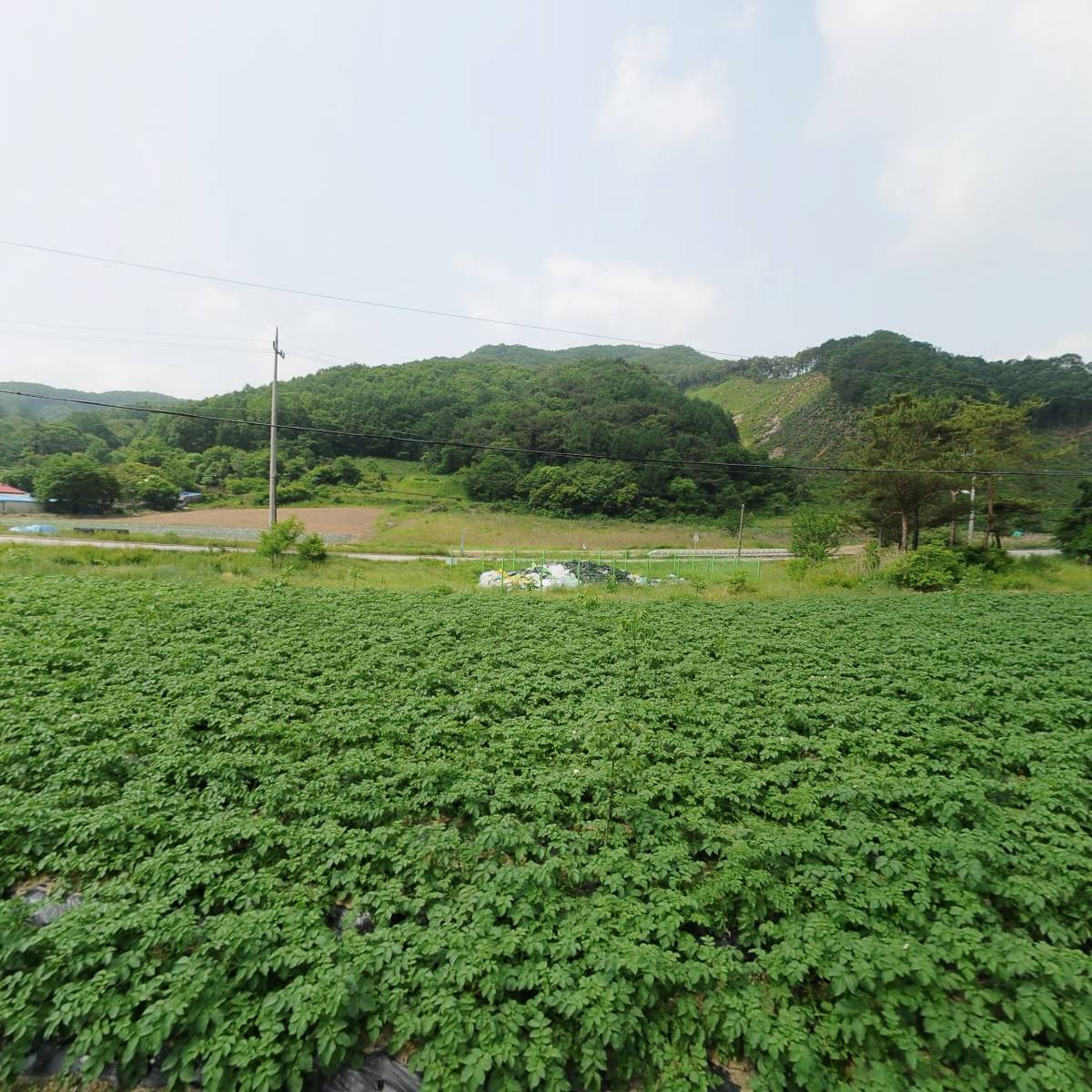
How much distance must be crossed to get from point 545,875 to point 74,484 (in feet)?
153

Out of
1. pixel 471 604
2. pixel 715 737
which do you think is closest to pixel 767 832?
pixel 715 737

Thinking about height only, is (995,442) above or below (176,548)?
A: above

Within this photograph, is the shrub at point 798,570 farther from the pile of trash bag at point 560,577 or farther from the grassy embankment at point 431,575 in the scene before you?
the pile of trash bag at point 560,577

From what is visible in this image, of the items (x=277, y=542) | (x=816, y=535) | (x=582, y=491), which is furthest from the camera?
(x=582, y=491)

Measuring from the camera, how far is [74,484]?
3809 cm

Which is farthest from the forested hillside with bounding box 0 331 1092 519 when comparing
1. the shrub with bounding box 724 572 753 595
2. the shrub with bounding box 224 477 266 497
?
the shrub with bounding box 724 572 753 595

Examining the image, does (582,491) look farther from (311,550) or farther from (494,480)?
(311,550)

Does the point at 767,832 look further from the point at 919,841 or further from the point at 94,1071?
the point at 94,1071

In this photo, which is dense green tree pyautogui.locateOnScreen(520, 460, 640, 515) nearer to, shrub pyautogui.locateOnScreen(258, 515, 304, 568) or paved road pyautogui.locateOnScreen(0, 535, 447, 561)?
paved road pyautogui.locateOnScreen(0, 535, 447, 561)

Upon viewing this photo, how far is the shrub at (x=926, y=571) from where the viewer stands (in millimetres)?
22172

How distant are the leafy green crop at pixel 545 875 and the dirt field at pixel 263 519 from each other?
29157 mm

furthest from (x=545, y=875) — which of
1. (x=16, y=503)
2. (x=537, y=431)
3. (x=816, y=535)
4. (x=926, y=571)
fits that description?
(x=537, y=431)

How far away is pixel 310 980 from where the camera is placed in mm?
3516

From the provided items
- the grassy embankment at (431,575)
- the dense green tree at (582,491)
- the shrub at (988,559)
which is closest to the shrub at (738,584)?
the grassy embankment at (431,575)
